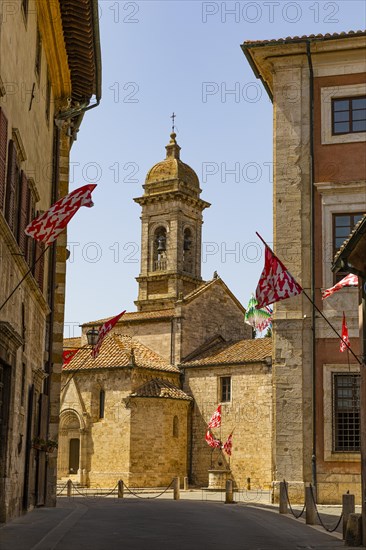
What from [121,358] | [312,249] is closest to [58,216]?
[312,249]

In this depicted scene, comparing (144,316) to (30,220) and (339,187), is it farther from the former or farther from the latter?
A: (30,220)

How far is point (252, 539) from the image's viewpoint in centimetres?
1352

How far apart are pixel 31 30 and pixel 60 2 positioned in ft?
8.17

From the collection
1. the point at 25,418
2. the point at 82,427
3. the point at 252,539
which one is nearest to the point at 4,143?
the point at 25,418

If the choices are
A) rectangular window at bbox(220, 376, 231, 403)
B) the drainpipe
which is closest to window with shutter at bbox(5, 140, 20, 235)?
the drainpipe

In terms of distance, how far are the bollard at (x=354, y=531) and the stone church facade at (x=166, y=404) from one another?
30.8 metres

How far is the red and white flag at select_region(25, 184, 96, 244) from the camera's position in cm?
1391

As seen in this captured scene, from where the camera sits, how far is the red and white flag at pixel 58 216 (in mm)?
13906

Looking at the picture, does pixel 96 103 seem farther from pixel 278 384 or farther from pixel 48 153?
pixel 278 384

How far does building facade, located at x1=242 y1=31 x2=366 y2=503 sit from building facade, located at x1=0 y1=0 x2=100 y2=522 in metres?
5.78

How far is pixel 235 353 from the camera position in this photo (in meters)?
47.2

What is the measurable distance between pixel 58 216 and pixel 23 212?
7.24 ft

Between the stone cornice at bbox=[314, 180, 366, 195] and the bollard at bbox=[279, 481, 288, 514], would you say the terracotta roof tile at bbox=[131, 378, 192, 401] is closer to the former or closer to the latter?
the stone cornice at bbox=[314, 180, 366, 195]

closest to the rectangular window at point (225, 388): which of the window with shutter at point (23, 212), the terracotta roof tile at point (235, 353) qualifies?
the terracotta roof tile at point (235, 353)
